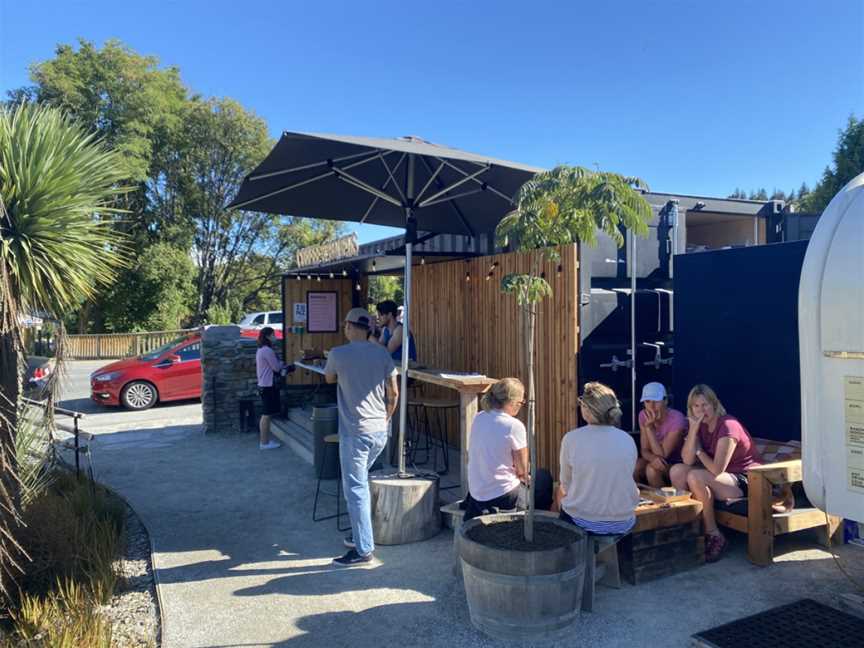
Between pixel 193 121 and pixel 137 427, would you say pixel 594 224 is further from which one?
pixel 193 121

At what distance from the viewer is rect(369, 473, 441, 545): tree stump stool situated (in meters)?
4.72

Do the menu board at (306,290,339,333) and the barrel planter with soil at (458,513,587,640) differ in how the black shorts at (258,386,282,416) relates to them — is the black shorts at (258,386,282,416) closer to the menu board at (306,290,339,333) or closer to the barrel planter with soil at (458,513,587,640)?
the menu board at (306,290,339,333)

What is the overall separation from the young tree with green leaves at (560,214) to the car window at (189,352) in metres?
10.3

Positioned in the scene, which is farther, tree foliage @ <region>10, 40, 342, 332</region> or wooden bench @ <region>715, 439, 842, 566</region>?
tree foliage @ <region>10, 40, 342, 332</region>

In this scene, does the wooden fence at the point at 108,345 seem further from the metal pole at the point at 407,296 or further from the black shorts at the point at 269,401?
the metal pole at the point at 407,296

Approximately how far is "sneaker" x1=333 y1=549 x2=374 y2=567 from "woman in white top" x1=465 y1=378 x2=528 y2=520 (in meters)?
0.84

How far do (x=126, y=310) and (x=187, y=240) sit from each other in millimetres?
3740

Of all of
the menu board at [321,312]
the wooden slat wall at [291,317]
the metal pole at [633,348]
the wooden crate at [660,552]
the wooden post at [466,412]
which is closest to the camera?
the wooden crate at [660,552]

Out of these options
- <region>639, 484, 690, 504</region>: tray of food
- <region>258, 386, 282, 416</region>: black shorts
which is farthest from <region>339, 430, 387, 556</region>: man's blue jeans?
<region>258, 386, 282, 416</region>: black shorts

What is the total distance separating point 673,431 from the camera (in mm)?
4688

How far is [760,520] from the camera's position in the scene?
13.7 feet

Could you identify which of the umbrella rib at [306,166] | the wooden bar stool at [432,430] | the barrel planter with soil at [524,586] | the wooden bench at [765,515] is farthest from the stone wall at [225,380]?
the wooden bench at [765,515]

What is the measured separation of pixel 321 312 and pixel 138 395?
4.69 metres

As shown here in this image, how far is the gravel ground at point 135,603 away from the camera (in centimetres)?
349
